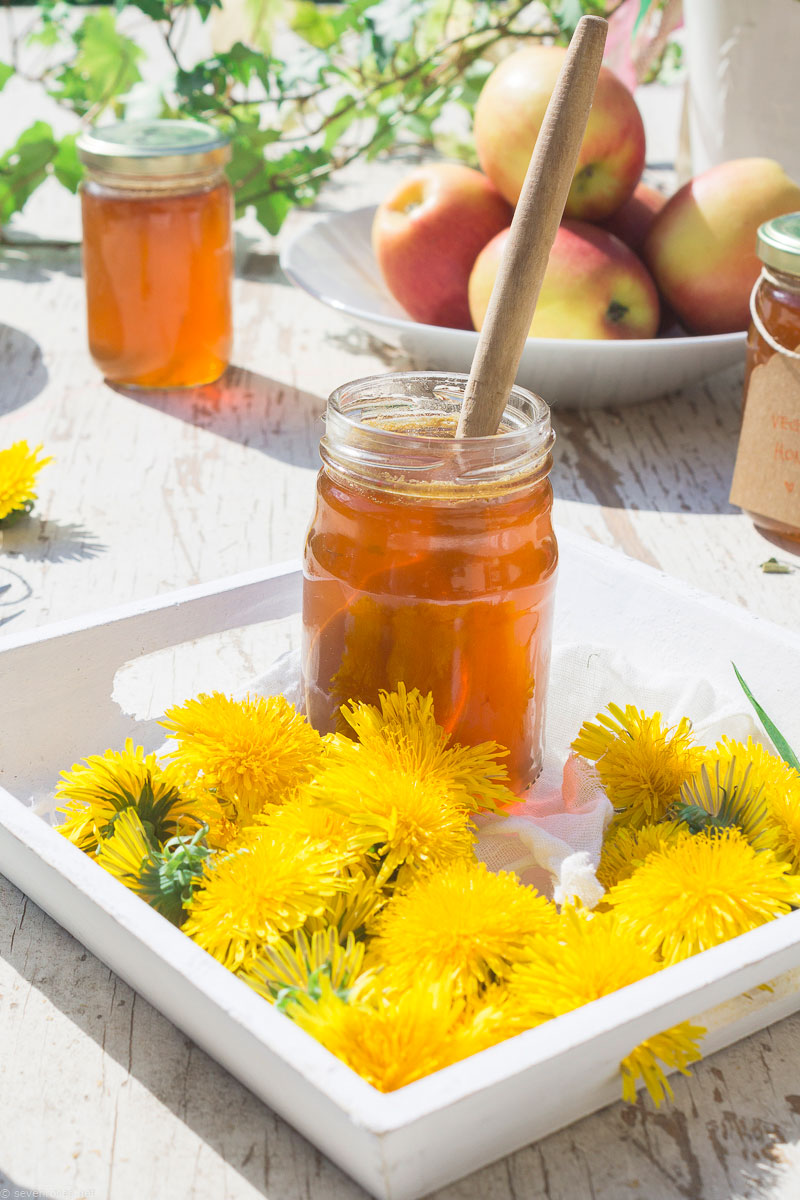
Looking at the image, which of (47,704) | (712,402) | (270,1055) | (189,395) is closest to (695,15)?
(712,402)

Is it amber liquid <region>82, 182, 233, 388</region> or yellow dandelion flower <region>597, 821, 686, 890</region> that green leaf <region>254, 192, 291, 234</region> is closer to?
amber liquid <region>82, 182, 233, 388</region>

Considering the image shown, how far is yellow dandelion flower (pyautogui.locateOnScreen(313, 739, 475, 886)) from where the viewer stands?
0.46m

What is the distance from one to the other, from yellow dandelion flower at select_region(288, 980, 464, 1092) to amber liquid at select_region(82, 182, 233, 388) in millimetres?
763

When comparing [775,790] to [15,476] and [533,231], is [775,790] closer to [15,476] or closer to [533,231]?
[533,231]

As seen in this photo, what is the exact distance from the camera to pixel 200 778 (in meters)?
0.53

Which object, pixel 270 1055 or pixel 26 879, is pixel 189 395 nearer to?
pixel 26 879

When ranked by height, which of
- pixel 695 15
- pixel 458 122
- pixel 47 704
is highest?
pixel 695 15

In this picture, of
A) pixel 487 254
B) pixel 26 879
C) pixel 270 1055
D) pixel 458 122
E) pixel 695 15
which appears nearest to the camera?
pixel 270 1055

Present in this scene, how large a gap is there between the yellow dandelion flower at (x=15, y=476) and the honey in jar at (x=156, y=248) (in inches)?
9.3

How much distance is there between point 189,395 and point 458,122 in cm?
113

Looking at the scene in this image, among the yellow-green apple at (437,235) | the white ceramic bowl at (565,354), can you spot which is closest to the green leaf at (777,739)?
the white ceramic bowl at (565,354)

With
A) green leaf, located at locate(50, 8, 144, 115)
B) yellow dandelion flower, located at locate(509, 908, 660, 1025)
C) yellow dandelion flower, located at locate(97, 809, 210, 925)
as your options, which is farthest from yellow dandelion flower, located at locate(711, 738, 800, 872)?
green leaf, located at locate(50, 8, 144, 115)

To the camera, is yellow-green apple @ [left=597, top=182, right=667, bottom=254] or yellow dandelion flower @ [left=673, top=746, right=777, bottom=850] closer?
yellow dandelion flower @ [left=673, top=746, right=777, bottom=850]

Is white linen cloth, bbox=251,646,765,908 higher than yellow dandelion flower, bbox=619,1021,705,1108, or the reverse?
yellow dandelion flower, bbox=619,1021,705,1108
